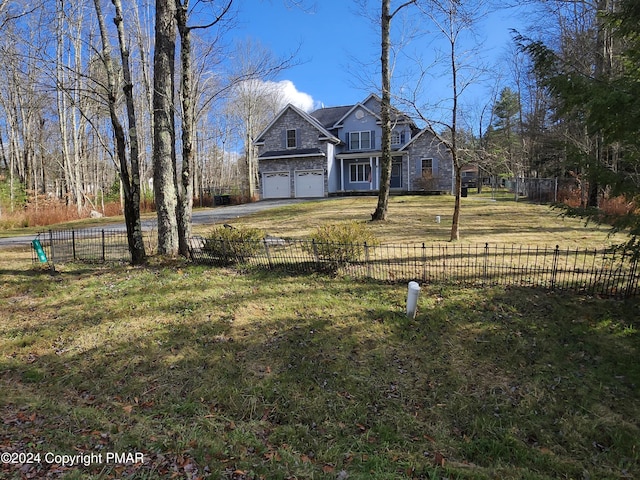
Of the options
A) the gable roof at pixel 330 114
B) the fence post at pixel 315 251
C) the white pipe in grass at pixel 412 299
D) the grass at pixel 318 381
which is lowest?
the grass at pixel 318 381

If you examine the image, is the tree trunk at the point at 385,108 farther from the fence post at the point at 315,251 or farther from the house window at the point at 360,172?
the house window at the point at 360,172

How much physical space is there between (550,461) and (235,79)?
8.17m

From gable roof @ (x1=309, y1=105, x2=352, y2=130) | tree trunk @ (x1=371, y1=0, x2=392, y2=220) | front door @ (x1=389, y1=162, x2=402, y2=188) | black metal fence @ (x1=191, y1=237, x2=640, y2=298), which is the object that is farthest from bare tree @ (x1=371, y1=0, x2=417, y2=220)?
gable roof @ (x1=309, y1=105, x2=352, y2=130)

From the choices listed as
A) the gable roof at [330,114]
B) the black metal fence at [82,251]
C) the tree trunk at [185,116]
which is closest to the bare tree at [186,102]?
the tree trunk at [185,116]

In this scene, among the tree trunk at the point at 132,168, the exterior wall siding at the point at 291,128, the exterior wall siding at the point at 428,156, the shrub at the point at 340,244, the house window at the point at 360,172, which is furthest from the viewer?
the house window at the point at 360,172

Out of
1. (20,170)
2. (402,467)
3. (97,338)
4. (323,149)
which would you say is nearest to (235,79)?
(97,338)

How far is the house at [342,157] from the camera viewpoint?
989 inches

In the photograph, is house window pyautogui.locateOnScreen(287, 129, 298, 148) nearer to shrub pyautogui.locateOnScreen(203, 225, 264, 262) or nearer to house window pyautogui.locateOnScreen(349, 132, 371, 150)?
house window pyautogui.locateOnScreen(349, 132, 371, 150)

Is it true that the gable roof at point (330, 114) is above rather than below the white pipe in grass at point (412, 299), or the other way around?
above

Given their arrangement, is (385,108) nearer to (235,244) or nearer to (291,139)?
(235,244)

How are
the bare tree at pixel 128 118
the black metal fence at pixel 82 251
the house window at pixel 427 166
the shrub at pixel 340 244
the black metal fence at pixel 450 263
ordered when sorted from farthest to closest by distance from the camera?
the house window at pixel 427 166, the black metal fence at pixel 82 251, the bare tree at pixel 128 118, the shrub at pixel 340 244, the black metal fence at pixel 450 263

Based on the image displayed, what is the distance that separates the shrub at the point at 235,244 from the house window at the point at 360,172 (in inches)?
797

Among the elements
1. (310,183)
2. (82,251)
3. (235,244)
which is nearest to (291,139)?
(310,183)

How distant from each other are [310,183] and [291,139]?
3.66 m
